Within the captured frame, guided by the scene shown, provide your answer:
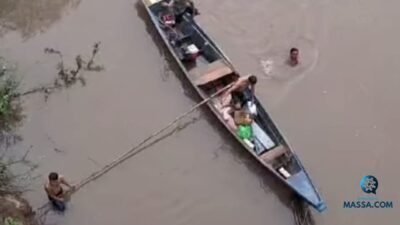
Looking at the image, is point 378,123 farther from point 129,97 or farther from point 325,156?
point 129,97

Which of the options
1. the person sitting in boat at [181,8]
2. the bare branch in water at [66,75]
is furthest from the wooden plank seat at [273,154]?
the bare branch in water at [66,75]

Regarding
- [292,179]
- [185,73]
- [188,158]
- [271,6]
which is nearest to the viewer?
[292,179]

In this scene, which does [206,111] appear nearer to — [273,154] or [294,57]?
[273,154]

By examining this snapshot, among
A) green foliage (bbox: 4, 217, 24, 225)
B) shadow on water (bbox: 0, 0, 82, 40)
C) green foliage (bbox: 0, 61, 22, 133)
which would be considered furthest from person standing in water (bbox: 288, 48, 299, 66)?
green foliage (bbox: 4, 217, 24, 225)

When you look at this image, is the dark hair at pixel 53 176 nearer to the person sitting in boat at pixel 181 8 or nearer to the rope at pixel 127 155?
the rope at pixel 127 155

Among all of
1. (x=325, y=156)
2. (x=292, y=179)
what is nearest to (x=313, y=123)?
(x=325, y=156)
